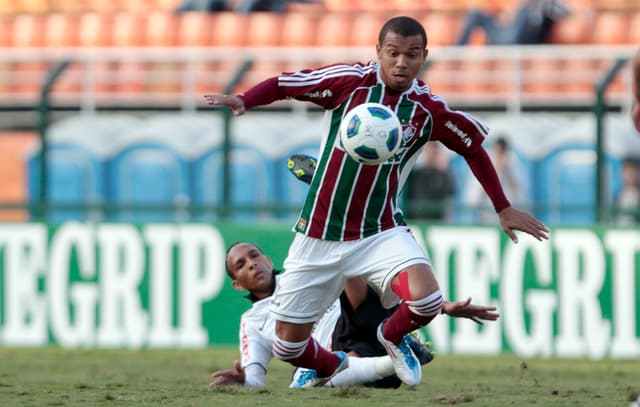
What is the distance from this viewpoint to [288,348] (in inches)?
298

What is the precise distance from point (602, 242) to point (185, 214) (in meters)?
3.98

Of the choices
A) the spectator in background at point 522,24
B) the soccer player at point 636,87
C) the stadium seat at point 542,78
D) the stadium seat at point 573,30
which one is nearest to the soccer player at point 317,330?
the soccer player at point 636,87

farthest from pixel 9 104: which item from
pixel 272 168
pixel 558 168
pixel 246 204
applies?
pixel 558 168

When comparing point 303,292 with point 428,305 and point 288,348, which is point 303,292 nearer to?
point 288,348

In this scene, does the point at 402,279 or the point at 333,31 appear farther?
the point at 333,31

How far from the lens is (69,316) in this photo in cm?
1343

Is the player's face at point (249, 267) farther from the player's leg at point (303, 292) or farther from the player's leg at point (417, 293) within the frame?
the player's leg at point (417, 293)

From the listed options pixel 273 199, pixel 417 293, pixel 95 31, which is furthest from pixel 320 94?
pixel 95 31

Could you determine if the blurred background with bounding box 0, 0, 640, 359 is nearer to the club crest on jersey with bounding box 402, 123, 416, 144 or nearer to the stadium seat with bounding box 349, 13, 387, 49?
the stadium seat with bounding box 349, 13, 387, 49

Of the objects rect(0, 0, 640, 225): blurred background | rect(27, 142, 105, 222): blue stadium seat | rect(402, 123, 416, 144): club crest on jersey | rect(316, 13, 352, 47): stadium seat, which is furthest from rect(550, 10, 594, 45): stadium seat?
rect(402, 123, 416, 144): club crest on jersey

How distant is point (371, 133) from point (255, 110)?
9.71 m

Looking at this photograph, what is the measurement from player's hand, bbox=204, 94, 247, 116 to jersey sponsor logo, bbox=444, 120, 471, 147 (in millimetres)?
1136

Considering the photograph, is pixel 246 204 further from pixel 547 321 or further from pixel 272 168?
pixel 547 321

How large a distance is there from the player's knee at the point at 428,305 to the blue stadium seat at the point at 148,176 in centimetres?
843
